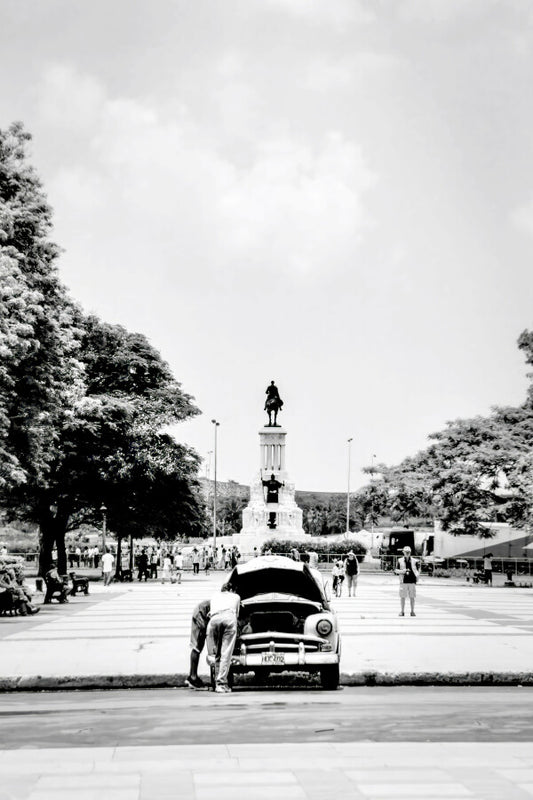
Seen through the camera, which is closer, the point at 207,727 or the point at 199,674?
the point at 207,727

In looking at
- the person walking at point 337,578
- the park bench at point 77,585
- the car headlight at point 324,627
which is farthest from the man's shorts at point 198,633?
the person walking at point 337,578

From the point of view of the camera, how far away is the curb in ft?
44.0

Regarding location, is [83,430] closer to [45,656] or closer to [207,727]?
[45,656]

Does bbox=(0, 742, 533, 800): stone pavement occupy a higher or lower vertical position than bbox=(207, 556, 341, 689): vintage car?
lower

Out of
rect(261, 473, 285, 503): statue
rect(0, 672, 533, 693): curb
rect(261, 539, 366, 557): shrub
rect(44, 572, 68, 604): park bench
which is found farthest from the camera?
rect(261, 473, 285, 503): statue

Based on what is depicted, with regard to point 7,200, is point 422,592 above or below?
below

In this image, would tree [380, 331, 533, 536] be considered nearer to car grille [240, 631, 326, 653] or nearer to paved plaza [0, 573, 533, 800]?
paved plaza [0, 573, 533, 800]

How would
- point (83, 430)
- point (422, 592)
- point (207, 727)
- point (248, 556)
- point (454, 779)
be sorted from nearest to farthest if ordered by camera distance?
point (454, 779) → point (207, 727) → point (422, 592) → point (83, 430) → point (248, 556)

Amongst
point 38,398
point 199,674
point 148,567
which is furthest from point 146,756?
point 148,567

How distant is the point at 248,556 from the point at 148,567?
92.9 ft

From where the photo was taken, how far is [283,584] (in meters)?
14.5

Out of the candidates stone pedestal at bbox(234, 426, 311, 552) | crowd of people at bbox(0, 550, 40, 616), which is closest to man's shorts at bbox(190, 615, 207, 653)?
crowd of people at bbox(0, 550, 40, 616)

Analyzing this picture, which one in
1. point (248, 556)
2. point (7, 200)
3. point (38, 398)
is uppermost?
point (7, 200)

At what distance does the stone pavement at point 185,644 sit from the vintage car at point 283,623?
0.90 m
